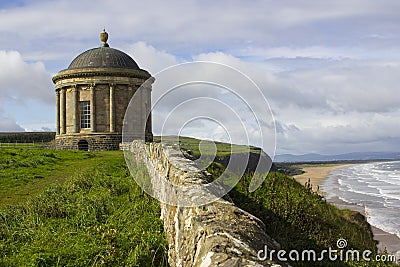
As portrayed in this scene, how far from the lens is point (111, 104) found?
3597 cm

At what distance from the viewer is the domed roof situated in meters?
36.1

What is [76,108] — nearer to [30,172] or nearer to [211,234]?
[30,172]

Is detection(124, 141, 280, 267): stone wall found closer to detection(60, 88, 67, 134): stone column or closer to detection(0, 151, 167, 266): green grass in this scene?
detection(0, 151, 167, 266): green grass

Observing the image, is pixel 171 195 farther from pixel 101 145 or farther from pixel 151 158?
pixel 101 145

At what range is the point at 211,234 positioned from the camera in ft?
14.7

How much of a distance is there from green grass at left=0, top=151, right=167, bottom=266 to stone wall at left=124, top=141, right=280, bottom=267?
1.84 ft

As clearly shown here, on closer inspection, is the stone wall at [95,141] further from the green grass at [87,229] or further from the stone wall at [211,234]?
the stone wall at [211,234]

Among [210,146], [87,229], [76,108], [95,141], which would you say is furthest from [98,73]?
[87,229]

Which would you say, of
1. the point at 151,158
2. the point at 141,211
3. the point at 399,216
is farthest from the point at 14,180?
the point at 399,216

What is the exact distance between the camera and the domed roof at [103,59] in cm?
3609

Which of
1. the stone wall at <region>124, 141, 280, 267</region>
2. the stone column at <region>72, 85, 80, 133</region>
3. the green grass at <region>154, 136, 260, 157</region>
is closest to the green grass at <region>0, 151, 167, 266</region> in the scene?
the stone wall at <region>124, 141, 280, 267</region>

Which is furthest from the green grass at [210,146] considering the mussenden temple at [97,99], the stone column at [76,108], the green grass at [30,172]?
the stone column at [76,108]

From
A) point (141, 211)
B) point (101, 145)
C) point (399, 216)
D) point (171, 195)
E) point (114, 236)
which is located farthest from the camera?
point (101, 145)

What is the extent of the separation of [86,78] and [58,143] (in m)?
5.82
